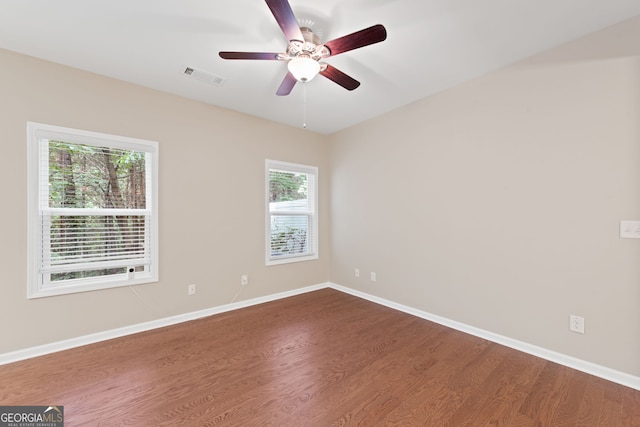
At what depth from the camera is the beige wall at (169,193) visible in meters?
2.27

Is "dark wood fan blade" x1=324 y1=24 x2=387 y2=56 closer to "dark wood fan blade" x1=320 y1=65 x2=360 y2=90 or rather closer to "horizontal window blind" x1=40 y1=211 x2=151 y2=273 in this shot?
"dark wood fan blade" x1=320 y1=65 x2=360 y2=90

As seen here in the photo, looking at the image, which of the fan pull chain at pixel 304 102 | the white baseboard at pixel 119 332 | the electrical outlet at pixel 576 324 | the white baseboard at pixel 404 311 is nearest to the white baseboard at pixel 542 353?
the white baseboard at pixel 404 311

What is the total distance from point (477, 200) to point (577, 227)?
2.57 feet

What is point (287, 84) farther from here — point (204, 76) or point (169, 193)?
point (169, 193)

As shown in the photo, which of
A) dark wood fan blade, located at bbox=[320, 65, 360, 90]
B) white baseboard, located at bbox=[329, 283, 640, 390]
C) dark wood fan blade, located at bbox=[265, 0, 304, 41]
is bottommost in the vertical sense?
white baseboard, located at bbox=[329, 283, 640, 390]

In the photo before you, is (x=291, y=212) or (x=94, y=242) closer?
(x=94, y=242)

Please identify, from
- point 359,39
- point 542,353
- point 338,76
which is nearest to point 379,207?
point 338,76

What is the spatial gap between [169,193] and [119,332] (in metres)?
1.52

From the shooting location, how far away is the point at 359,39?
1.71 m

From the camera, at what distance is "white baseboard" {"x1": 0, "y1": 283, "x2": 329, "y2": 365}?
2273 mm

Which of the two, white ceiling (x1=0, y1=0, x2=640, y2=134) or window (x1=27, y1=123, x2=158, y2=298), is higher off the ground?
white ceiling (x1=0, y1=0, x2=640, y2=134)

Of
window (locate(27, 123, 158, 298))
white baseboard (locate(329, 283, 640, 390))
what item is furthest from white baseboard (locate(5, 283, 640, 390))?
window (locate(27, 123, 158, 298))

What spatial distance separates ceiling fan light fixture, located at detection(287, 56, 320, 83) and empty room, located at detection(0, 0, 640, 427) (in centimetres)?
2

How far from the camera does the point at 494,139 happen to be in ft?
8.48
